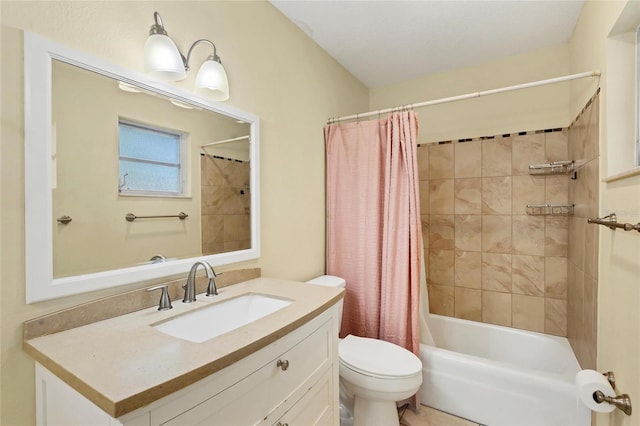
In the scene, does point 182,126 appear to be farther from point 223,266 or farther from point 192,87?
point 223,266

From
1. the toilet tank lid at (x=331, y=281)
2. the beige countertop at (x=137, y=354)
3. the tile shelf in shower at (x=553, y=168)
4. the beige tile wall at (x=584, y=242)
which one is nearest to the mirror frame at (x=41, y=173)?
the beige countertop at (x=137, y=354)

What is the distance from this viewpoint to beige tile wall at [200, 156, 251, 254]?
1.40 metres

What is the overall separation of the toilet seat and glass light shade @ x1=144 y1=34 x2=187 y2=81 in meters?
1.60

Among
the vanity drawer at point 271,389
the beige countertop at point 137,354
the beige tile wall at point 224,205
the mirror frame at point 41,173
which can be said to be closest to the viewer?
the beige countertop at point 137,354

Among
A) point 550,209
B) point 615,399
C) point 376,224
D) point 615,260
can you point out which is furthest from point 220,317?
point 550,209

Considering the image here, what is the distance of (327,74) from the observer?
229 cm

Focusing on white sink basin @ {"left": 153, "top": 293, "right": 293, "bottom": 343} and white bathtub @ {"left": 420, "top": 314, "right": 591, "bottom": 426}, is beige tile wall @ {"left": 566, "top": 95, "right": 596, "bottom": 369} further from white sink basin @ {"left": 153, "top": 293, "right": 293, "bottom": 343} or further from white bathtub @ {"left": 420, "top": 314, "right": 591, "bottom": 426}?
white sink basin @ {"left": 153, "top": 293, "right": 293, "bottom": 343}

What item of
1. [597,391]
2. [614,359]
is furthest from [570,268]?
[597,391]

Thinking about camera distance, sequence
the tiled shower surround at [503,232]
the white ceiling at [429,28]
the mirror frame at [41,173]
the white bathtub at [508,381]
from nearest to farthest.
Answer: the mirror frame at [41,173] → the white bathtub at [508,381] → the white ceiling at [429,28] → the tiled shower surround at [503,232]

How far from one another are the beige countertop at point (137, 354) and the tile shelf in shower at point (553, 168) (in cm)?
210

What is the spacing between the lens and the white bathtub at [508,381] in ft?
5.08

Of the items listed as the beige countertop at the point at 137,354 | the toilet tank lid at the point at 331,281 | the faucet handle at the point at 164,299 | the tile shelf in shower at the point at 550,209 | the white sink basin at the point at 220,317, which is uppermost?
the tile shelf in shower at the point at 550,209

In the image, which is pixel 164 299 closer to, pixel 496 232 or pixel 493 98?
pixel 496 232

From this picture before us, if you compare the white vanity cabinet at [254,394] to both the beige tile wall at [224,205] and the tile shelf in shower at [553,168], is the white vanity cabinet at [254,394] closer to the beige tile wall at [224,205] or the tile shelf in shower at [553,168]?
the beige tile wall at [224,205]
